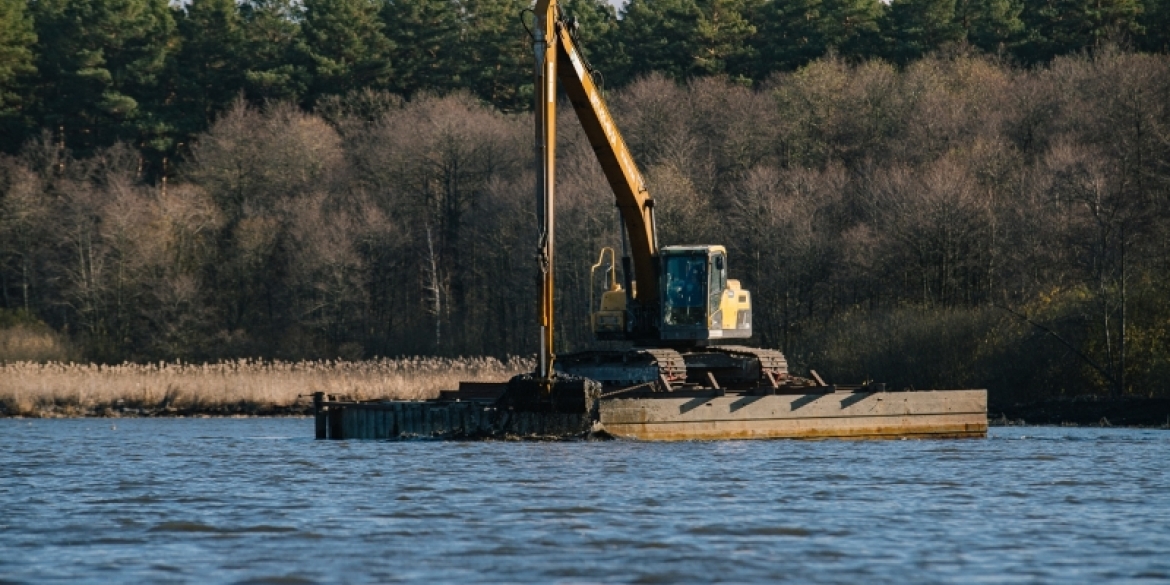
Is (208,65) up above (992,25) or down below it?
below

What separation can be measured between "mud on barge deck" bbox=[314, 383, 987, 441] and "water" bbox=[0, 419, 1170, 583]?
42 centimetres

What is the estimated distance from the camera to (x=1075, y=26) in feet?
316

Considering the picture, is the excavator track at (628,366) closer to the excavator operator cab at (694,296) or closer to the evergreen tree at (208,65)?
the excavator operator cab at (694,296)

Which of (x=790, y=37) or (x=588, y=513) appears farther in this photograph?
(x=790, y=37)

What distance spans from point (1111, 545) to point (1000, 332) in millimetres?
35497

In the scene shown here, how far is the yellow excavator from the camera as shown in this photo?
3597 cm

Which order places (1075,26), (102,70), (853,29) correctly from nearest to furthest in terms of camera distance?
(1075,26)
(102,70)
(853,29)

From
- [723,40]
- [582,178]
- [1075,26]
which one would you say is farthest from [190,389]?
[1075,26]

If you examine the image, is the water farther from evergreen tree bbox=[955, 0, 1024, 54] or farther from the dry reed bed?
evergreen tree bbox=[955, 0, 1024, 54]

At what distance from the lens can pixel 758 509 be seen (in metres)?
22.9

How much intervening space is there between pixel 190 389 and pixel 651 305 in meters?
22.7

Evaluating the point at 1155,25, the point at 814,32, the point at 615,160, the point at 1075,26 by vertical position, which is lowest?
the point at 615,160

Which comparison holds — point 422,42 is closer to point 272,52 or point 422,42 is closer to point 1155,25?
point 272,52

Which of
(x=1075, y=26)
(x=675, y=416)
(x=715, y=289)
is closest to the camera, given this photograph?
(x=675, y=416)
